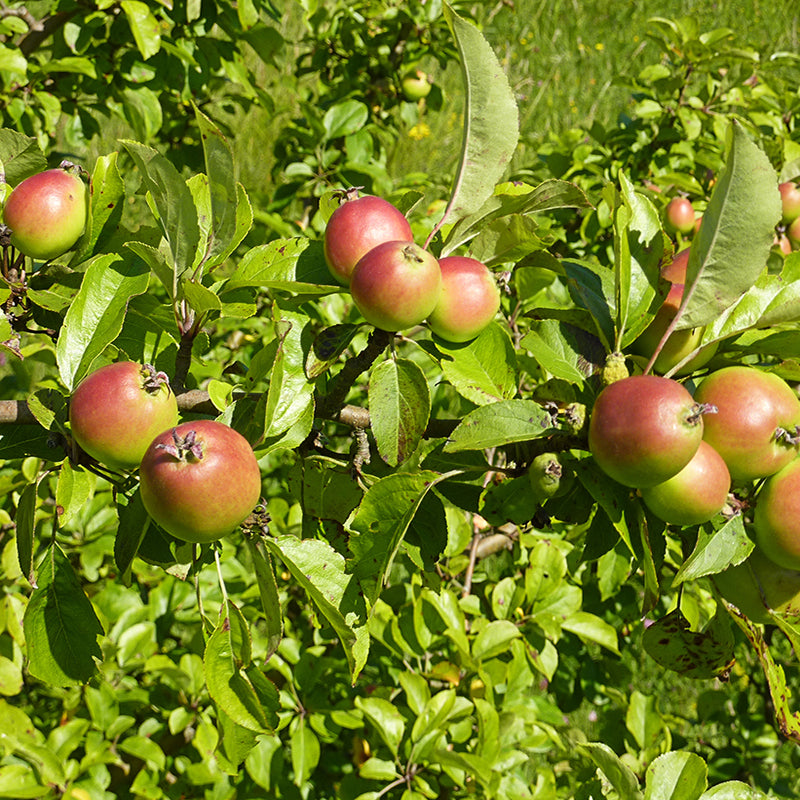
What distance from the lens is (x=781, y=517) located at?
615mm

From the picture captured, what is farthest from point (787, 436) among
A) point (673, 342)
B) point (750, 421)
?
point (673, 342)

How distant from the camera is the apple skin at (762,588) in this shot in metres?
0.67

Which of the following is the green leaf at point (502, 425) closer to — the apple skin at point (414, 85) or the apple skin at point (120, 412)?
the apple skin at point (120, 412)

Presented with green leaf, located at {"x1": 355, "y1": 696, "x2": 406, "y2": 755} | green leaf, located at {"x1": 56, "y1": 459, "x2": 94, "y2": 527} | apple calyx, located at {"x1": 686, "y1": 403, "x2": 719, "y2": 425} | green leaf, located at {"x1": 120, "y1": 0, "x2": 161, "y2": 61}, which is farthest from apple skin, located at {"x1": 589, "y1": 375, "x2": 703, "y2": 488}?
green leaf, located at {"x1": 120, "y1": 0, "x2": 161, "y2": 61}

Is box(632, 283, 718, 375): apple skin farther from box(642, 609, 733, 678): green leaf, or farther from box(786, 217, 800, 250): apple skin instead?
box(786, 217, 800, 250): apple skin

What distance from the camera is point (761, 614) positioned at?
672mm

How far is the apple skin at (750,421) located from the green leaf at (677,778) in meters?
0.31

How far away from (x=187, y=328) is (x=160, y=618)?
96 centimetres

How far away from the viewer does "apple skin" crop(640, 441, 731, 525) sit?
0.59m

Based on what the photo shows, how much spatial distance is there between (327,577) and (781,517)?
35 centimetres

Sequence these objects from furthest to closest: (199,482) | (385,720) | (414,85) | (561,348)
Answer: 1. (414,85)
2. (385,720)
3. (561,348)
4. (199,482)

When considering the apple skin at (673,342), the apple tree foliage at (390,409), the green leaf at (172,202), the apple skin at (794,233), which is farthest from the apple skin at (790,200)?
the green leaf at (172,202)

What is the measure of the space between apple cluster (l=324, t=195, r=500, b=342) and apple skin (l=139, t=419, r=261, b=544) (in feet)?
0.50

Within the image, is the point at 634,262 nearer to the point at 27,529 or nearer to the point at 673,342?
the point at 673,342
